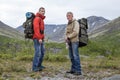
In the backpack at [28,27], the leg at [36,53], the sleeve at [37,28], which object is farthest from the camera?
the leg at [36,53]

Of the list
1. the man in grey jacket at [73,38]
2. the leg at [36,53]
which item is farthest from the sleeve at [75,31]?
the leg at [36,53]

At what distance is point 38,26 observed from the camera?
51.4 feet

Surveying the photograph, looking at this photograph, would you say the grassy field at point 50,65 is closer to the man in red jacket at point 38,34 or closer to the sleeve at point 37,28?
the man in red jacket at point 38,34

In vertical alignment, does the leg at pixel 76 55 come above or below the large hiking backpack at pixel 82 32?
below

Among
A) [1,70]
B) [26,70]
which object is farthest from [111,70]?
[1,70]

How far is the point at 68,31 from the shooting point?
1595 cm

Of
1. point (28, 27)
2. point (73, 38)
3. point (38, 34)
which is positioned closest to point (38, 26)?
point (38, 34)

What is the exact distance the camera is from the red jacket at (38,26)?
15672 mm

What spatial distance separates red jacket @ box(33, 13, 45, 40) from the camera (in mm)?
15672

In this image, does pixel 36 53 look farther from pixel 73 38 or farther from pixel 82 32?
pixel 82 32

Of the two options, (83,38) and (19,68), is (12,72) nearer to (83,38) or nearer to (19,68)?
(19,68)

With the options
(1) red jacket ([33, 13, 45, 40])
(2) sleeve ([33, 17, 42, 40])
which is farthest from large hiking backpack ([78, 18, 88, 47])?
(2) sleeve ([33, 17, 42, 40])

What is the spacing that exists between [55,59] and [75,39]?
7262mm

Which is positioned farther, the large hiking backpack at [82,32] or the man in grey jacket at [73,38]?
the large hiking backpack at [82,32]
